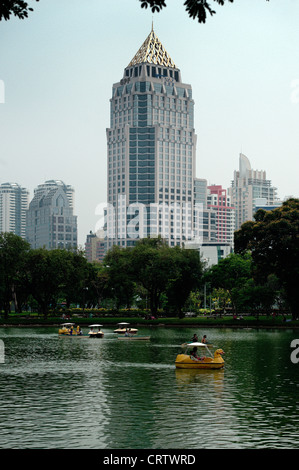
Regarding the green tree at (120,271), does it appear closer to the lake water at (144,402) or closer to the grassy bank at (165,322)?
the grassy bank at (165,322)

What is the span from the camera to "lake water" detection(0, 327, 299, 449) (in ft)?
82.8

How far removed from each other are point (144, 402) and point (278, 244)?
75.1 m

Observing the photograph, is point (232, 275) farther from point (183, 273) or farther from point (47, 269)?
point (47, 269)

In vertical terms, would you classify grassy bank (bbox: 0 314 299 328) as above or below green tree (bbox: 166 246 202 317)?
below

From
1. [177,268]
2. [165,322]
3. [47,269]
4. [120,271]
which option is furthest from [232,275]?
[47,269]

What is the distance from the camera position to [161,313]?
156 meters

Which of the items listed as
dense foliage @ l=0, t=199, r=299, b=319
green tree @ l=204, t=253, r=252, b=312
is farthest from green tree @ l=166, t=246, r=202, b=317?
green tree @ l=204, t=253, r=252, b=312

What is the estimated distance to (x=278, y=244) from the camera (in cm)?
10544

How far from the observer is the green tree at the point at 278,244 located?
104 m

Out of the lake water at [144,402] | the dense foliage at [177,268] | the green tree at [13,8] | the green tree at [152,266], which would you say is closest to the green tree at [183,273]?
the dense foliage at [177,268]

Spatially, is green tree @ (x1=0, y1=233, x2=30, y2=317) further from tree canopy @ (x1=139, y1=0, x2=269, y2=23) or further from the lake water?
tree canopy @ (x1=139, y1=0, x2=269, y2=23)

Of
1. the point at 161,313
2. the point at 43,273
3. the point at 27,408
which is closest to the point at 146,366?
the point at 27,408

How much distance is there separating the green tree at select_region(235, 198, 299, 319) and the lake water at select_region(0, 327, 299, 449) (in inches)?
1839
